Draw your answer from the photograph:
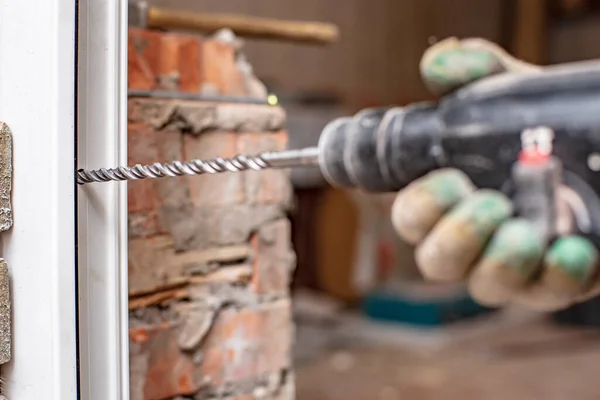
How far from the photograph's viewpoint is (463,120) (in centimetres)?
47

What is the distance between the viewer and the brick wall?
710 millimetres

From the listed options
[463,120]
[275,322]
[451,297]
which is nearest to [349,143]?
[463,120]

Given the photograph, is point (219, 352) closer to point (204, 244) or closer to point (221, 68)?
point (204, 244)

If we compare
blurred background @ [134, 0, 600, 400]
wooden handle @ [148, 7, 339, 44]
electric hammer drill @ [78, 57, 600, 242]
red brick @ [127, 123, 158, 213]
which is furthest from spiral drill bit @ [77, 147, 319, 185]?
blurred background @ [134, 0, 600, 400]

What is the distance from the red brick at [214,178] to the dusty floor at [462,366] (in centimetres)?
114

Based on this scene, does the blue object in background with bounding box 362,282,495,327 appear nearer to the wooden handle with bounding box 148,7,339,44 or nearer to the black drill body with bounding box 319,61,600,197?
the wooden handle with bounding box 148,7,339,44

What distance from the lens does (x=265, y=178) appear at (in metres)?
0.82

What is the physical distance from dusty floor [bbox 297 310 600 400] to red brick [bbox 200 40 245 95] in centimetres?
118

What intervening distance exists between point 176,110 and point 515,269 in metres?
0.43

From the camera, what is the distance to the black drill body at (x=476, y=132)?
415 mm

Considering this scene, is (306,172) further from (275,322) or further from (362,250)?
(275,322)

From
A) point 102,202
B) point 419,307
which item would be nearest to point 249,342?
point 102,202

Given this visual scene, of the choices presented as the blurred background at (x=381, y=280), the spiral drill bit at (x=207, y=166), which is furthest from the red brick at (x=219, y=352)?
the blurred background at (x=381, y=280)

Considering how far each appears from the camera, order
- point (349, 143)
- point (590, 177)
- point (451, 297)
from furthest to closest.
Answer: point (451, 297) < point (349, 143) < point (590, 177)
